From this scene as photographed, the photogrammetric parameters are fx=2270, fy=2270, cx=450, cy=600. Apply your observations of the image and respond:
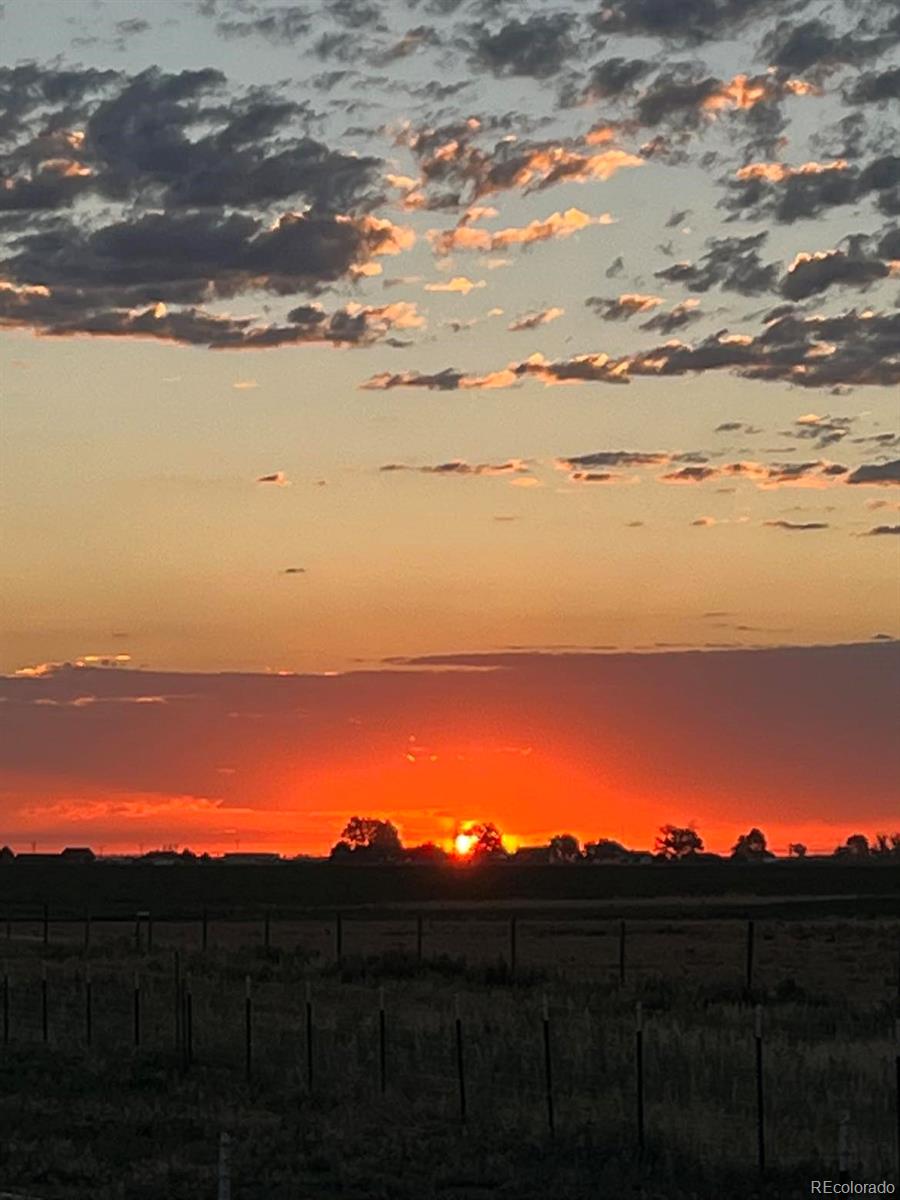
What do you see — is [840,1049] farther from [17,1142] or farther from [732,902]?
[732,902]

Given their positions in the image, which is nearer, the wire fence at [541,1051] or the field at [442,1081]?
the field at [442,1081]

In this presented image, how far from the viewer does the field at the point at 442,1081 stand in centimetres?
2253

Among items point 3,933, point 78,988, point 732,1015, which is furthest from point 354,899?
point 732,1015

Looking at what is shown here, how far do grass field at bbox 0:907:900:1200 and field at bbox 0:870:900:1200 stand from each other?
2.6 inches

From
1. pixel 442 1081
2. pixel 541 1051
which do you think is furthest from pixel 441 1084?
pixel 541 1051

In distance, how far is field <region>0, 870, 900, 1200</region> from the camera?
22.5 metres

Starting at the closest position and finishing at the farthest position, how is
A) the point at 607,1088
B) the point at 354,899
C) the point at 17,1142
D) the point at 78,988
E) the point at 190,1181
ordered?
the point at 190,1181, the point at 17,1142, the point at 607,1088, the point at 78,988, the point at 354,899

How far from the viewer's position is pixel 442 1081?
102ft

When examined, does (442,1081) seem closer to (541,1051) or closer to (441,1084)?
(441,1084)

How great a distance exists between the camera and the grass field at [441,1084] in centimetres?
2252

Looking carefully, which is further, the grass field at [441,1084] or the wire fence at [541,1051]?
the wire fence at [541,1051]

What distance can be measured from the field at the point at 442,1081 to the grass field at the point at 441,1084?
66mm

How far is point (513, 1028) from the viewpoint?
124ft

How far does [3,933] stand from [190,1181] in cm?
6396
